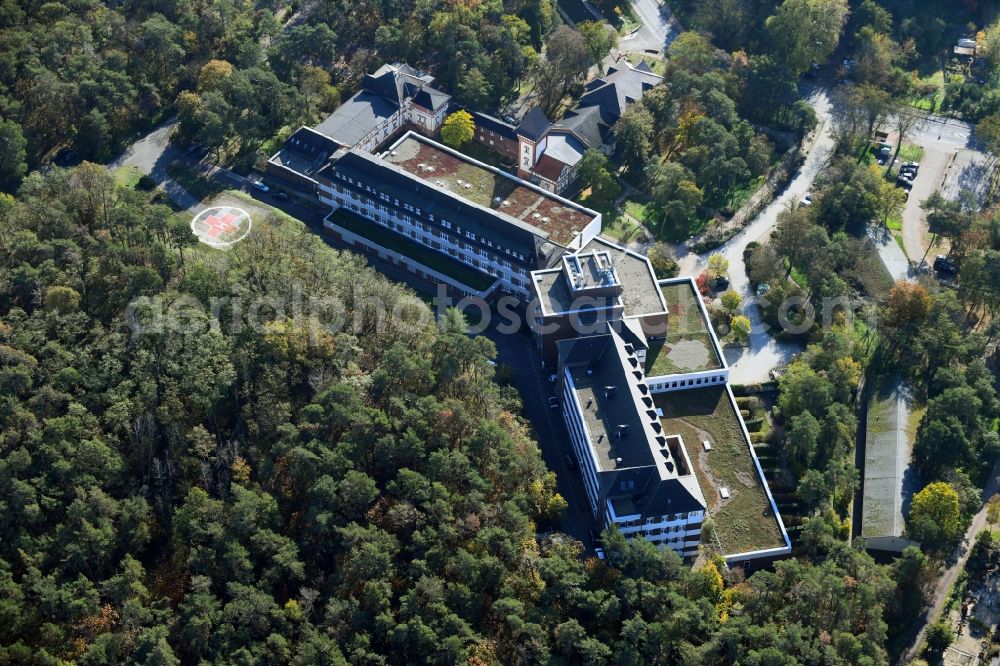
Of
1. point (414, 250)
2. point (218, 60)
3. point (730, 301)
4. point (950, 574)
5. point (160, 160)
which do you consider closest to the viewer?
point (950, 574)

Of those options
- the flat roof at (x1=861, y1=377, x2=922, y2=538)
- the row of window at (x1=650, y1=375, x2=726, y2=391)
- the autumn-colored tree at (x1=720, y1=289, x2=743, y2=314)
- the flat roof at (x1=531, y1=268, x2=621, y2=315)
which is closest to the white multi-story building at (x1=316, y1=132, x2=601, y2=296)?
the flat roof at (x1=531, y1=268, x2=621, y2=315)

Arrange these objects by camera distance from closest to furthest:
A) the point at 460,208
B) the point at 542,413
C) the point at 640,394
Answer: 1. the point at 640,394
2. the point at 542,413
3. the point at 460,208

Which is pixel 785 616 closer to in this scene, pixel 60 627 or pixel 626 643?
pixel 626 643

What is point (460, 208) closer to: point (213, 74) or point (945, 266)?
point (213, 74)

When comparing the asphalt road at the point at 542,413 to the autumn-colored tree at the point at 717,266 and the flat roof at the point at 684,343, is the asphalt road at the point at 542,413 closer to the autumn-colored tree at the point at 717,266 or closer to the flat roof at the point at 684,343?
the flat roof at the point at 684,343

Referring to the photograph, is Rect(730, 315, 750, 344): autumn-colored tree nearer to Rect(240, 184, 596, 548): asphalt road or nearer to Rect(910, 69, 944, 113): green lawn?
Rect(240, 184, 596, 548): asphalt road

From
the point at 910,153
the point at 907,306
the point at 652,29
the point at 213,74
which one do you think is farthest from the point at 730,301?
the point at 213,74
